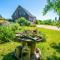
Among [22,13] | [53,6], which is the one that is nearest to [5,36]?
[53,6]

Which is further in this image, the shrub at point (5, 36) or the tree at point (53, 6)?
the shrub at point (5, 36)

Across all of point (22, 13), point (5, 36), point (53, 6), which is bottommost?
point (5, 36)

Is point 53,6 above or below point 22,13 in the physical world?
above

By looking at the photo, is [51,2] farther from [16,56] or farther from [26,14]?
[26,14]

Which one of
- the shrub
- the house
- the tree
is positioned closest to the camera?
the tree

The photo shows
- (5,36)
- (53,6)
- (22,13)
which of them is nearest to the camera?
(53,6)

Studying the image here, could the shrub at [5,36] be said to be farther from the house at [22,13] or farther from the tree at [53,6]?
the house at [22,13]

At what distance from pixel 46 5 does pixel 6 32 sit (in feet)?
13.0

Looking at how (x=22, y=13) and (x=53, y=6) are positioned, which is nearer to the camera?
(x=53, y=6)

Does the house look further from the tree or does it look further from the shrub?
the tree

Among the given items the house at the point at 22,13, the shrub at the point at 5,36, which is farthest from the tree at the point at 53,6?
the house at the point at 22,13

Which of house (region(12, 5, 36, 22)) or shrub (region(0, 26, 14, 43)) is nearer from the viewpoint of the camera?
shrub (region(0, 26, 14, 43))

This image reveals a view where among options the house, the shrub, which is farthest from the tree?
the house

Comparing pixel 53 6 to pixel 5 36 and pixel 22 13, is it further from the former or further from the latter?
pixel 22 13
